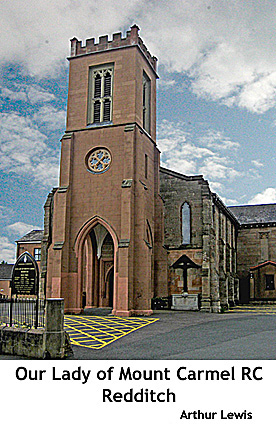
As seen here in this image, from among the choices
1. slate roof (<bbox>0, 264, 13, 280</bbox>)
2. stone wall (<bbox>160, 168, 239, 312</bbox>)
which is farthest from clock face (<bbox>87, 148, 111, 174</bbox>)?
slate roof (<bbox>0, 264, 13, 280</bbox>)

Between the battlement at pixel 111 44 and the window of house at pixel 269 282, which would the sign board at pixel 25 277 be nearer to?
the battlement at pixel 111 44

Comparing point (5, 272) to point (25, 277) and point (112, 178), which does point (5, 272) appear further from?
point (25, 277)

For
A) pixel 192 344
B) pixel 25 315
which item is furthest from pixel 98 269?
pixel 192 344

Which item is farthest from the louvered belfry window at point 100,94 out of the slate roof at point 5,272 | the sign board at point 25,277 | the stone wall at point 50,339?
the slate roof at point 5,272

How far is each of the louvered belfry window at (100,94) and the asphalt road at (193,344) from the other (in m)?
15.5

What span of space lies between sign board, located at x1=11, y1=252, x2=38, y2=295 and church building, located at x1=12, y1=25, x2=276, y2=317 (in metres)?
10.3

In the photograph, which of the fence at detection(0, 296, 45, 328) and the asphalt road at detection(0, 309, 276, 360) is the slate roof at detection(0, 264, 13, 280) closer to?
the asphalt road at detection(0, 309, 276, 360)

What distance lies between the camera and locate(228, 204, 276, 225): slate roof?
4916 cm

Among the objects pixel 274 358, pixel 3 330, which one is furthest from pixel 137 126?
pixel 274 358

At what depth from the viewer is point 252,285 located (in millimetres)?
42688

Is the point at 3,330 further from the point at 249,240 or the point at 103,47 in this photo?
the point at 249,240

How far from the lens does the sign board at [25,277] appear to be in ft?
45.6

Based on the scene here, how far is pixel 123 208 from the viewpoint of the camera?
82.1ft

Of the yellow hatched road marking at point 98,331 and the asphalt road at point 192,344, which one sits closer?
the asphalt road at point 192,344
